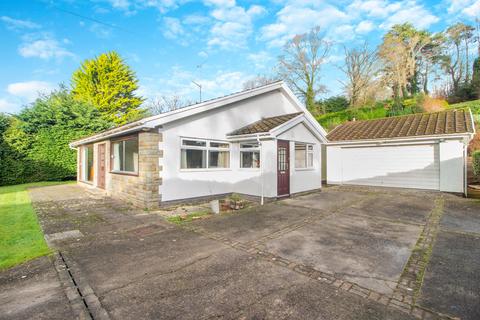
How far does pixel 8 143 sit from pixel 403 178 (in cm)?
2424

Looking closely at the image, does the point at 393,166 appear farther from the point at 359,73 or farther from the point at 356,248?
the point at 359,73

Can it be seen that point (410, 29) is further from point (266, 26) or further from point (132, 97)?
point (132, 97)

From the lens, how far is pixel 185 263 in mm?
3885

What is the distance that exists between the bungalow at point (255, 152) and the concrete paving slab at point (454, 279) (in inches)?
219

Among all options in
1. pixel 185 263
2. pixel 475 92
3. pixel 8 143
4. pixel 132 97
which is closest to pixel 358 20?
pixel 185 263

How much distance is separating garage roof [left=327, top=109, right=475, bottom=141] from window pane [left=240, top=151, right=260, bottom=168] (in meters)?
6.57

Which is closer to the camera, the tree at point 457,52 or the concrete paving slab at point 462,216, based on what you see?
the concrete paving slab at point 462,216

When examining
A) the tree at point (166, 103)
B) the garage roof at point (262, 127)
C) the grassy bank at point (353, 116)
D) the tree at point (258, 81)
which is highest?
the tree at point (258, 81)

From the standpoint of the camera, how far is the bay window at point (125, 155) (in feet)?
29.4

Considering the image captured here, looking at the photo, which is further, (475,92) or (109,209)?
(475,92)

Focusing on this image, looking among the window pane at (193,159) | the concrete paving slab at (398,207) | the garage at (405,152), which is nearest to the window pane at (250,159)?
the window pane at (193,159)

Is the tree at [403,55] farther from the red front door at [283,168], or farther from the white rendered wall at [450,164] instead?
the red front door at [283,168]

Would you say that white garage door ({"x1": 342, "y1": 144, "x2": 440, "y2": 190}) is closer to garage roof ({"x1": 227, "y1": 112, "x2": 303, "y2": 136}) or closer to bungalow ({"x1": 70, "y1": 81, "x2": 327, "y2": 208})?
bungalow ({"x1": 70, "y1": 81, "x2": 327, "y2": 208})

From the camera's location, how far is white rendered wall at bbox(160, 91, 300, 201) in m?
8.25
